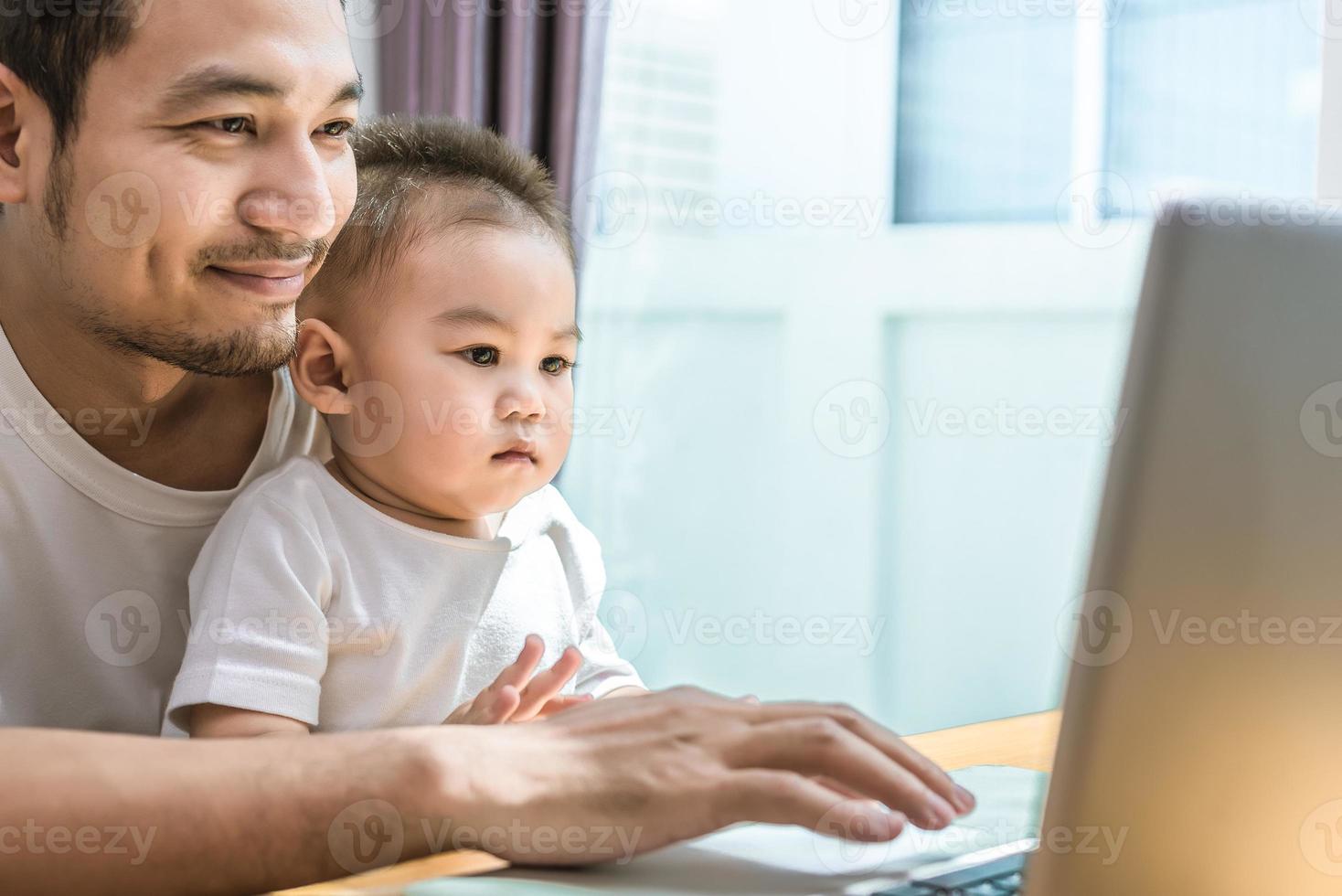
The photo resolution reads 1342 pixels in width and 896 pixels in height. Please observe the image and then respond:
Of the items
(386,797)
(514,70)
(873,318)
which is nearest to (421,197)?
(386,797)

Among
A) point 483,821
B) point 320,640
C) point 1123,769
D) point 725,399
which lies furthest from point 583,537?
point 725,399

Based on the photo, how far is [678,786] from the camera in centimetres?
71

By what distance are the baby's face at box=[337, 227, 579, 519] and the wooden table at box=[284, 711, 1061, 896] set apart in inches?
15.5

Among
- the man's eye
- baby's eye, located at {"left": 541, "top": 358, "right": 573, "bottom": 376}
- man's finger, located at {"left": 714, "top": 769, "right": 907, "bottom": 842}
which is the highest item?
the man's eye

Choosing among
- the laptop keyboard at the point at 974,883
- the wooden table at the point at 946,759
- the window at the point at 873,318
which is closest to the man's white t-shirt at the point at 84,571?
the wooden table at the point at 946,759

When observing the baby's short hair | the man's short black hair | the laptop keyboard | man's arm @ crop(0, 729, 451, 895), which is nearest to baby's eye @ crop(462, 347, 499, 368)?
the baby's short hair

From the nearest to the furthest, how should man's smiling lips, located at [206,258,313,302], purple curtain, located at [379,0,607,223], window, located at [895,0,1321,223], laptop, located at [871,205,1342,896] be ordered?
1. laptop, located at [871,205,1342,896]
2. man's smiling lips, located at [206,258,313,302]
3. window, located at [895,0,1321,223]
4. purple curtain, located at [379,0,607,223]

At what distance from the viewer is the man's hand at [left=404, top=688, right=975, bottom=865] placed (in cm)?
70

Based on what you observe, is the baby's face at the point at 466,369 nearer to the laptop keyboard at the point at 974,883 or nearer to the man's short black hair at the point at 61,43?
the man's short black hair at the point at 61,43

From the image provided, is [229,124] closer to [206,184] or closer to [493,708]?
[206,184]

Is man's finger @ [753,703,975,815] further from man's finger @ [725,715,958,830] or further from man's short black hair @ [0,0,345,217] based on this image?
man's short black hair @ [0,0,345,217]

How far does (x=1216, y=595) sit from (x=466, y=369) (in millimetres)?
733

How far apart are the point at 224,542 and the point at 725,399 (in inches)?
86.4

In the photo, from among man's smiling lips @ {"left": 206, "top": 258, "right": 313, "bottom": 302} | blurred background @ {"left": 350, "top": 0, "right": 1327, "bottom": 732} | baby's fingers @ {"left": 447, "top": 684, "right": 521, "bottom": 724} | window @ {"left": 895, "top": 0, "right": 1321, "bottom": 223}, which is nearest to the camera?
baby's fingers @ {"left": 447, "top": 684, "right": 521, "bottom": 724}
